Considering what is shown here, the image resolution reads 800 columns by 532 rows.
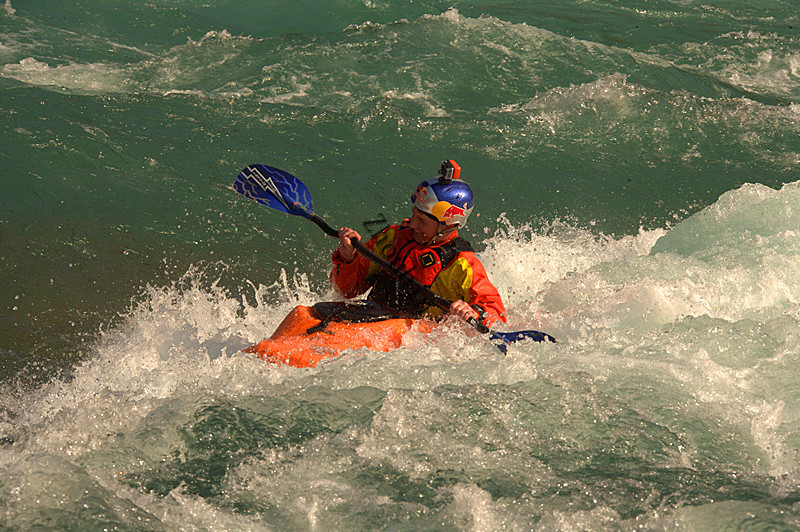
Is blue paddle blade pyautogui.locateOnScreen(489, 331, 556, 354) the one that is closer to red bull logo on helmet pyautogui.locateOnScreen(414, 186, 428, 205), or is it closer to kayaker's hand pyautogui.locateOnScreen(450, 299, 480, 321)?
kayaker's hand pyautogui.locateOnScreen(450, 299, 480, 321)

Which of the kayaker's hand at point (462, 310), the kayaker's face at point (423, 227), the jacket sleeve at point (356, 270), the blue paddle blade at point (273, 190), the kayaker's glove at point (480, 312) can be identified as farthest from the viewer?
the blue paddle blade at point (273, 190)

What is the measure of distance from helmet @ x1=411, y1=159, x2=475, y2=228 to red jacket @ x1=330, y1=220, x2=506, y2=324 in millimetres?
202

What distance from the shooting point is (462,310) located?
4258 millimetres

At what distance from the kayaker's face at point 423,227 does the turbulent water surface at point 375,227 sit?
62 centimetres

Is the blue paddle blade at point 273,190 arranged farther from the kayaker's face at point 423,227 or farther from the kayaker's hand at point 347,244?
the kayaker's face at point 423,227

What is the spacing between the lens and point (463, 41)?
10.5 m

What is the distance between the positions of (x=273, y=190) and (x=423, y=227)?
1.00 meters

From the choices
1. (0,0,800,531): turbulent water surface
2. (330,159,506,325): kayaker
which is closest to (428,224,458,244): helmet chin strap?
(330,159,506,325): kayaker

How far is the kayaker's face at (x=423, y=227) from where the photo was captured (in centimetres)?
448

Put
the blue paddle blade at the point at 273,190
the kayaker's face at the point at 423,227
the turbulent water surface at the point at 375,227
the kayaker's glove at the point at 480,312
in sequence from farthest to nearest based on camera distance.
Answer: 1. the blue paddle blade at the point at 273,190
2. the kayaker's face at the point at 423,227
3. the kayaker's glove at the point at 480,312
4. the turbulent water surface at the point at 375,227

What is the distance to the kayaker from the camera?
4430 mm

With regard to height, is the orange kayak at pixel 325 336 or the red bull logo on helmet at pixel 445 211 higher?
the red bull logo on helmet at pixel 445 211

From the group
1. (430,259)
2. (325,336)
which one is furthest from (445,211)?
(325,336)

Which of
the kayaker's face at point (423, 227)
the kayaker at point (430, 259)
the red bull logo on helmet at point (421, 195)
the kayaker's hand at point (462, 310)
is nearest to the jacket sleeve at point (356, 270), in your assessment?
the kayaker at point (430, 259)
